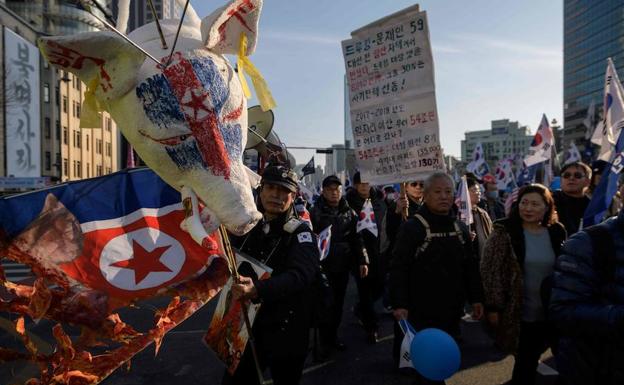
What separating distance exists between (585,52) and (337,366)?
114 m

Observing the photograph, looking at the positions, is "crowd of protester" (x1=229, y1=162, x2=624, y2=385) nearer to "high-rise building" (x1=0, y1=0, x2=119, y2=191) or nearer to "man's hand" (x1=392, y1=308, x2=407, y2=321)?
"man's hand" (x1=392, y1=308, x2=407, y2=321)

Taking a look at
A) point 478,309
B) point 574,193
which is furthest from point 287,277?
point 574,193

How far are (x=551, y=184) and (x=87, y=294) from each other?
396 inches

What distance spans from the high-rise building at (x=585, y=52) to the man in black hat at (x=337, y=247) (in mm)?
93234

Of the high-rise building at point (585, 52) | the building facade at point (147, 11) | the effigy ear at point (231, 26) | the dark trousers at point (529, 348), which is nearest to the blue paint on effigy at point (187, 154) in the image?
the effigy ear at point (231, 26)

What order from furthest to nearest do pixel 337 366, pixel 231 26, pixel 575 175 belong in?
pixel 575 175
pixel 337 366
pixel 231 26

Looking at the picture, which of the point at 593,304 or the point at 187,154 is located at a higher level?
the point at 187,154

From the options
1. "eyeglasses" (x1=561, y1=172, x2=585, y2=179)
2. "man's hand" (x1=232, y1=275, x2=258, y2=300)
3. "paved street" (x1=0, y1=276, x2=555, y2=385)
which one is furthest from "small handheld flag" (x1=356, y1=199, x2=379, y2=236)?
"man's hand" (x1=232, y1=275, x2=258, y2=300)

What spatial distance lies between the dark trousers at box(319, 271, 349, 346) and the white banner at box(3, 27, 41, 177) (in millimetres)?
37107

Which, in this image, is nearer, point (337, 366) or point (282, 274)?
point (282, 274)

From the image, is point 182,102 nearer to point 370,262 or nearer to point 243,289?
point 243,289

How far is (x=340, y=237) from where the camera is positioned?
5.54 metres

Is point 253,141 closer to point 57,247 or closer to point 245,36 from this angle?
point 245,36

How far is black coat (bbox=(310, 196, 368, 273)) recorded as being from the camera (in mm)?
5391
